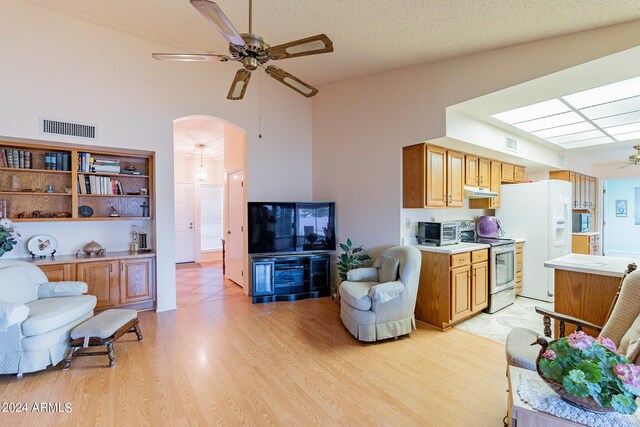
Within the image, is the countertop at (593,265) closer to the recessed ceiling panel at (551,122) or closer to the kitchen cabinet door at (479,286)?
A: the kitchen cabinet door at (479,286)

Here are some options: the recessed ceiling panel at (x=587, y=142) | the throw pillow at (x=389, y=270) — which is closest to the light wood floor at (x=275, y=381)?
the throw pillow at (x=389, y=270)

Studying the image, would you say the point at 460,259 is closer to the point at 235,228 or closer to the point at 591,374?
the point at 591,374

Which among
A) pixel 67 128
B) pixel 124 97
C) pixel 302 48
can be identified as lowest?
pixel 67 128

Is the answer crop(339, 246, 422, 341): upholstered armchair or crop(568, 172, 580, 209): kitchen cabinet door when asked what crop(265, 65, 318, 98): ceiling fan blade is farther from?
crop(568, 172, 580, 209): kitchen cabinet door

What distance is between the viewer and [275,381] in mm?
2344

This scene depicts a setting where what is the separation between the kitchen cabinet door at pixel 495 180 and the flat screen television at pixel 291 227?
8.40ft

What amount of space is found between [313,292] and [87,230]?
10.7ft

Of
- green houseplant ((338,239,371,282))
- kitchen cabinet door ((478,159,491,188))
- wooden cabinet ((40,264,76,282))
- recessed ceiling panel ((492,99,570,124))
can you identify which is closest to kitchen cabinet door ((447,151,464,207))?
kitchen cabinet door ((478,159,491,188))

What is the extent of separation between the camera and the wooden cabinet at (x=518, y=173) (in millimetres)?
5188

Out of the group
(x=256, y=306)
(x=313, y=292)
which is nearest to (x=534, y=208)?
Answer: (x=313, y=292)

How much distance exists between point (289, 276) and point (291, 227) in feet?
2.51

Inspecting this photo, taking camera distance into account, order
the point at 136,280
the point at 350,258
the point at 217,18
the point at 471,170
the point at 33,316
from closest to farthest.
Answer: the point at 217,18, the point at 33,316, the point at 136,280, the point at 350,258, the point at 471,170

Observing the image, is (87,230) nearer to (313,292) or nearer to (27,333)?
(27,333)

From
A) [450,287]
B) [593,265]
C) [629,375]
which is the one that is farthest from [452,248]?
[629,375]
